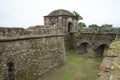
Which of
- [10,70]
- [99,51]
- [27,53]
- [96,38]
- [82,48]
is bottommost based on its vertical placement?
[99,51]

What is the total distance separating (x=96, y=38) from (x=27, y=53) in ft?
38.4

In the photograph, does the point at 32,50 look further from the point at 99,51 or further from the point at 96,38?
the point at 99,51

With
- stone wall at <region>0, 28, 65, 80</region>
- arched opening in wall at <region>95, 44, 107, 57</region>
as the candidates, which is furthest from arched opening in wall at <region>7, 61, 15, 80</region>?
arched opening in wall at <region>95, 44, 107, 57</region>

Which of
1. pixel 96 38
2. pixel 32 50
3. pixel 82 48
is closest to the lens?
pixel 32 50

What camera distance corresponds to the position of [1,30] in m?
8.92

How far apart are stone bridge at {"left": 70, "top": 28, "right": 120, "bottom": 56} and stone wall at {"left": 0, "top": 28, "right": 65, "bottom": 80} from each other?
7.07m

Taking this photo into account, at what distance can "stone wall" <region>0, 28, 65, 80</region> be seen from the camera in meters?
8.88

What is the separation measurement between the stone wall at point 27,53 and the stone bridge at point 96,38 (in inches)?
278

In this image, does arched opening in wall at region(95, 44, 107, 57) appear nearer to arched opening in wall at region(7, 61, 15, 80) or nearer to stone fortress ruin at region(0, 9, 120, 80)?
stone fortress ruin at region(0, 9, 120, 80)

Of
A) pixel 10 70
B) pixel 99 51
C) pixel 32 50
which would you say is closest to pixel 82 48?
pixel 99 51

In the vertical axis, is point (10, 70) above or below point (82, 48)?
above

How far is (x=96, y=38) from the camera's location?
20.5 meters

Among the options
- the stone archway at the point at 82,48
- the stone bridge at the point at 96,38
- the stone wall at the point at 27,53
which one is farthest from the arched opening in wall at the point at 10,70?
the stone archway at the point at 82,48

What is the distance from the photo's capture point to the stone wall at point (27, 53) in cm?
888
